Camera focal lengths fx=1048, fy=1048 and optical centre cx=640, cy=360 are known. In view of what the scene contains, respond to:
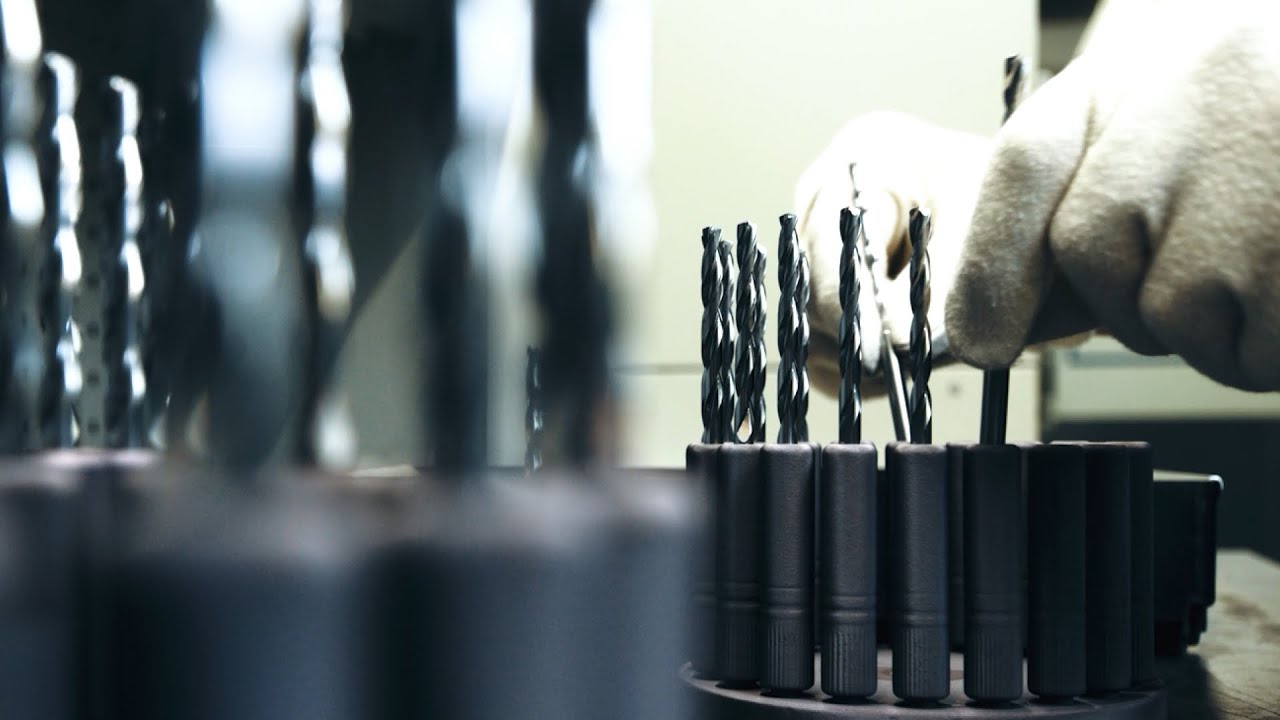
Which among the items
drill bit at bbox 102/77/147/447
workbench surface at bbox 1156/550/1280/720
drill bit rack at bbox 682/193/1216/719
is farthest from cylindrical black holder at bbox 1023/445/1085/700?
drill bit at bbox 102/77/147/447

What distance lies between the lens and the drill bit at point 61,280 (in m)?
0.13

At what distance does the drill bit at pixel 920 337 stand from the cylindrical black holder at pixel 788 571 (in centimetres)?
5

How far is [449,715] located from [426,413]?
0.09 feet

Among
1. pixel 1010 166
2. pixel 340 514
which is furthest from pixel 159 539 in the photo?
pixel 1010 166

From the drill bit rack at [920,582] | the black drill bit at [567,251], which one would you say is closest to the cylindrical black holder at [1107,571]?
the drill bit rack at [920,582]

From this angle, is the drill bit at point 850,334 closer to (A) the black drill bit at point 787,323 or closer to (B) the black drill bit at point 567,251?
(A) the black drill bit at point 787,323

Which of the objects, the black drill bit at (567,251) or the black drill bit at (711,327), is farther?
Result: the black drill bit at (711,327)

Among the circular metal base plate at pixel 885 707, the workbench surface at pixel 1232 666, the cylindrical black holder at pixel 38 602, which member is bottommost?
the workbench surface at pixel 1232 666

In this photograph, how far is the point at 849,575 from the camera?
27cm

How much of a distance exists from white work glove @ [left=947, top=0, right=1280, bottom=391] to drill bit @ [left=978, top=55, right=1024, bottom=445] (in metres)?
0.01

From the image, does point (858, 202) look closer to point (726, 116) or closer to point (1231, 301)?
Answer: point (1231, 301)

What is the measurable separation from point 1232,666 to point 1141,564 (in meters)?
0.21

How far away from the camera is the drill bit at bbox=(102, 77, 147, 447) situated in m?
0.14

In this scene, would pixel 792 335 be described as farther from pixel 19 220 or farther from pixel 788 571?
pixel 19 220
